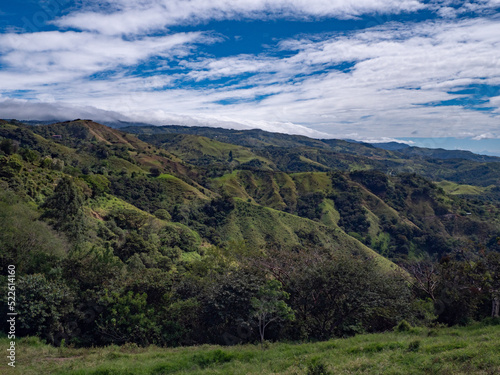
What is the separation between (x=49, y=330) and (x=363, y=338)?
58.3 ft

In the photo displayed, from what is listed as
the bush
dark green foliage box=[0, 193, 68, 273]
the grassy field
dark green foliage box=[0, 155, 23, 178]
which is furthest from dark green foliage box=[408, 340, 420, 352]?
dark green foliage box=[0, 155, 23, 178]

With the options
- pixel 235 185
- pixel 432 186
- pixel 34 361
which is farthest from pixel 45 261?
pixel 432 186

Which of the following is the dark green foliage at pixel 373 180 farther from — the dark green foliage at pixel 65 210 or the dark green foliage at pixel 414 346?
the dark green foliage at pixel 414 346

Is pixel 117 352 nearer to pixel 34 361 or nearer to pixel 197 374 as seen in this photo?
pixel 34 361

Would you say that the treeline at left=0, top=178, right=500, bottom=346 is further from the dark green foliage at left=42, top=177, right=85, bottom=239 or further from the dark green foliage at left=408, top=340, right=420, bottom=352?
the dark green foliage at left=42, top=177, right=85, bottom=239

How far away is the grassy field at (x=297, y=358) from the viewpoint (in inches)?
428

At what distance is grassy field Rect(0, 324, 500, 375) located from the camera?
10883 mm

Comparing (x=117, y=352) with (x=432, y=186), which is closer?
(x=117, y=352)

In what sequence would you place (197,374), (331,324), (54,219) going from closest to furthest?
(197,374), (331,324), (54,219)

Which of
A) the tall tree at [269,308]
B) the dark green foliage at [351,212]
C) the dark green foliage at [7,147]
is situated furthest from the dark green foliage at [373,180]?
the tall tree at [269,308]

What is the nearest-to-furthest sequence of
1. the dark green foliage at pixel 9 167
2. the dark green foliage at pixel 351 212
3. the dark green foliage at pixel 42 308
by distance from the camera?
the dark green foliage at pixel 42 308 < the dark green foliage at pixel 9 167 < the dark green foliage at pixel 351 212

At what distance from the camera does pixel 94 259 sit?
21453mm

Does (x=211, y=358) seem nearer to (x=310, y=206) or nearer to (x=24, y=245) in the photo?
(x=24, y=245)

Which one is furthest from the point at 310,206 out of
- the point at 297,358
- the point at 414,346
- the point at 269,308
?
the point at 297,358
